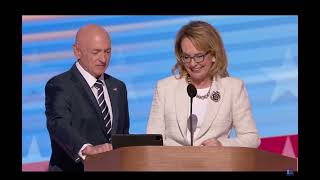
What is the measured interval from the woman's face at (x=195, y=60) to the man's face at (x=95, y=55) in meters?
0.64

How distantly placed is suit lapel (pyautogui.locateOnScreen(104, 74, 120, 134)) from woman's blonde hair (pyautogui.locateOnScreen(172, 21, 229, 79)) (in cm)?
53

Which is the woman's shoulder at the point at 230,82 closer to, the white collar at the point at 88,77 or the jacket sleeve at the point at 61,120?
the white collar at the point at 88,77

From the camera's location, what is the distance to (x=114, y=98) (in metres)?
5.67

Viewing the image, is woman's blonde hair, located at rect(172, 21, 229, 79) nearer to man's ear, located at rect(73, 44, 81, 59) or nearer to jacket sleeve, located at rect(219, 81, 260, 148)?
jacket sleeve, located at rect(219, 81, 260, 148)

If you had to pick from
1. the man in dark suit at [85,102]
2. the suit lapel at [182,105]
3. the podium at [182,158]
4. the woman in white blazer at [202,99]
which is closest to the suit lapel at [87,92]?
the man in dark suit at [85,102]

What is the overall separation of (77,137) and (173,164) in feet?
3.85

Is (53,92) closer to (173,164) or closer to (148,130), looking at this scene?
(148,130)

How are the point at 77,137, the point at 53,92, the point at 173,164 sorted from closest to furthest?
the point at 173,164, the point at 77,137, the point at 53,92

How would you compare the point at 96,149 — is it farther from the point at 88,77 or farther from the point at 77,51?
the point at 77,51

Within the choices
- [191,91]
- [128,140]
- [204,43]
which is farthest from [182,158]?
[204,43]

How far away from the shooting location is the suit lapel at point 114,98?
5575 millimetres
